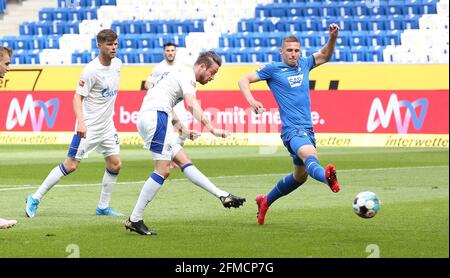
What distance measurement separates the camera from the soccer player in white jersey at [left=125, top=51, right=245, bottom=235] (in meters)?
10.8

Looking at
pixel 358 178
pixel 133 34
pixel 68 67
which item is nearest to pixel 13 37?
pixel 133 34

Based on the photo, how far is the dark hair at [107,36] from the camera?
11773 millimetres

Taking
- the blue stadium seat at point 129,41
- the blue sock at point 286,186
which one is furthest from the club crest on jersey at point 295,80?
the blue stadium seat at point 129,41

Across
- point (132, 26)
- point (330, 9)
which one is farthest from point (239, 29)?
point (132, 26)

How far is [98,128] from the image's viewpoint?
1282cm

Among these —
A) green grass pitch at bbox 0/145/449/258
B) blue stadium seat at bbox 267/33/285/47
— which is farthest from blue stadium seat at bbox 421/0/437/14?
green grass pitch at bbox 0/145/449/258

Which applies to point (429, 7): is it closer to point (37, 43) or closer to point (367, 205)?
point (37, 43)

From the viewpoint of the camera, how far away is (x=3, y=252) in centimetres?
947

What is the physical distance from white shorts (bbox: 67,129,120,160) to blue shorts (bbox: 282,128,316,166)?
222cm

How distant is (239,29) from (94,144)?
2149 cm

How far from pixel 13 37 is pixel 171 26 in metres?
5.05

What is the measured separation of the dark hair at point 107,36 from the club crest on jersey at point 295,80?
1.86 meters

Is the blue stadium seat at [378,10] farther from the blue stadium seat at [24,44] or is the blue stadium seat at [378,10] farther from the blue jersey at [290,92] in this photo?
the blue jersey at [290,92]

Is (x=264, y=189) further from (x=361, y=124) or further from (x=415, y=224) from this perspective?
(x=361, y=124)
